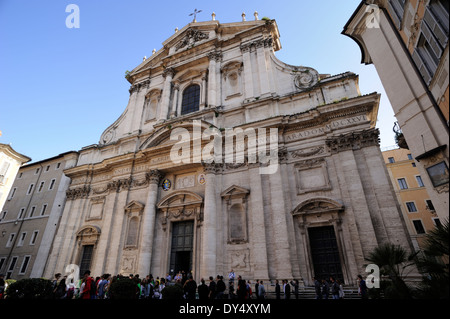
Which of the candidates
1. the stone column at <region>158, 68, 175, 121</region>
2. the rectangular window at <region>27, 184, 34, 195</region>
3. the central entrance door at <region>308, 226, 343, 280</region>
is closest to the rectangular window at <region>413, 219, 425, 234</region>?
the central entrance door at <region>308, 226, 343, 280</region>

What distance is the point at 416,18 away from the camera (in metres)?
6.66

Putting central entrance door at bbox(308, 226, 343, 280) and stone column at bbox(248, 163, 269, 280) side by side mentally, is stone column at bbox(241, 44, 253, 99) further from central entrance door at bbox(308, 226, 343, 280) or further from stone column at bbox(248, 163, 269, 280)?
central entrance door at bbox(308, 226, 343, 280)

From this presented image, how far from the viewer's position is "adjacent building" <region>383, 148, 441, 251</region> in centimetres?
2430

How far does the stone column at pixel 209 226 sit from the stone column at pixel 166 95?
701 centimetres

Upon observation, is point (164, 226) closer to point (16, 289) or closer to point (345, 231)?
point (16, 289)

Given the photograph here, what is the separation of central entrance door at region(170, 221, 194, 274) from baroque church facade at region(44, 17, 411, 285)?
0.07m

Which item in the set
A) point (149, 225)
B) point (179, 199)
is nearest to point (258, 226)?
point (179, 199)

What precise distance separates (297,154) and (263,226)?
171 inches

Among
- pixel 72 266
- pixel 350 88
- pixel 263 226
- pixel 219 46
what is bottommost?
pixel 72 266

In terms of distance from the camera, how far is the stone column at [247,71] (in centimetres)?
1702

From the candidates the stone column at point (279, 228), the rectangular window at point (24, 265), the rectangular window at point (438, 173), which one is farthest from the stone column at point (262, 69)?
the rectangular window at point (24, 265)

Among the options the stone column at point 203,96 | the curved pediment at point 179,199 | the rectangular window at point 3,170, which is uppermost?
the stone column at point 203,96

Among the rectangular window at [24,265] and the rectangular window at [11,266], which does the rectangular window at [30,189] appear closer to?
the rectangular window at [11,266]

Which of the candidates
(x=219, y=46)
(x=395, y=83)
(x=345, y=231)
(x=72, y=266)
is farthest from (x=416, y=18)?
(x=72, y=266)
